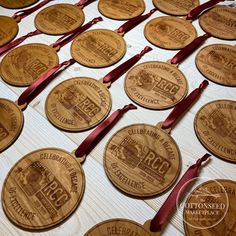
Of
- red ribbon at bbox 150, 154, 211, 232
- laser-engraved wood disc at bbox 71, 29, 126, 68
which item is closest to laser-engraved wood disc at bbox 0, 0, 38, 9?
laser-engraved wood disc at bbox 71, 29, 126, 68

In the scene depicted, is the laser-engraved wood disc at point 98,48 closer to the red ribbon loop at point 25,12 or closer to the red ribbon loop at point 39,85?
the red ribbon loop at point 39,85

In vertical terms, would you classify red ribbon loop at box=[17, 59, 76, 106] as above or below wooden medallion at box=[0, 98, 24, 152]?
above

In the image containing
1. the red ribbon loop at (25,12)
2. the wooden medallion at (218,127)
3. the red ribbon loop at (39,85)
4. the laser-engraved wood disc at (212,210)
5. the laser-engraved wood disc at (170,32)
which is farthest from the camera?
the red ribbon loop at (25,12)

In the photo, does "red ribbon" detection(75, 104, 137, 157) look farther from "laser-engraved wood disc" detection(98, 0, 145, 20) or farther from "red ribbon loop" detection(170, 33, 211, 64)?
"laser-engraved wood disc" detection(98, 0, 145, 20)

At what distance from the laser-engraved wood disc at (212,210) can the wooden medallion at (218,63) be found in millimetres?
299

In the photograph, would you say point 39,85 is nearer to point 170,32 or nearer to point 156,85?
point 156,85

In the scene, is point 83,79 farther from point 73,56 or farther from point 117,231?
point 117,231

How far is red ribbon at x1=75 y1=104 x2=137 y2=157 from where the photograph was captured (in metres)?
0.66

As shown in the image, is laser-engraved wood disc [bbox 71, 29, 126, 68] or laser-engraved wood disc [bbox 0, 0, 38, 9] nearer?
laser-engraved wood disc [bbox 71, 29, 126, 68]

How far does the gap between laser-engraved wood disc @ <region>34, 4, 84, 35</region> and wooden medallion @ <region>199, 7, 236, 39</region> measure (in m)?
0.40

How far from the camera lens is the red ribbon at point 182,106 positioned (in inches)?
27.4

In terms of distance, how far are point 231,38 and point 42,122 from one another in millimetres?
598

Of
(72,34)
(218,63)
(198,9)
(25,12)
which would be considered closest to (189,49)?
(218,63)

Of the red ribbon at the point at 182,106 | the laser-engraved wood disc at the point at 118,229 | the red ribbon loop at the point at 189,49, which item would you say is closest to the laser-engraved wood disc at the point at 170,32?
the red ribbon loop at the point at 189,49
